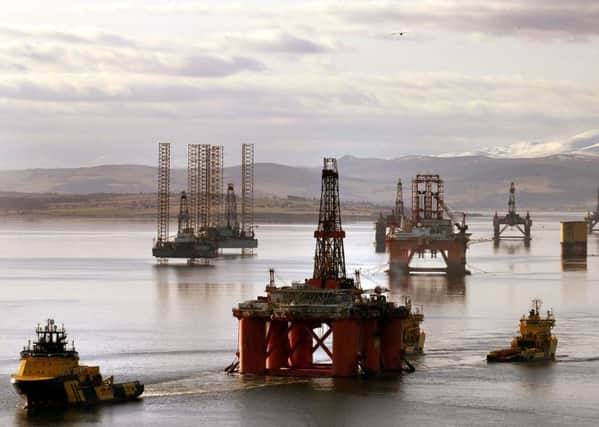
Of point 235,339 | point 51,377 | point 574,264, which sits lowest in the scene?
point 235,339

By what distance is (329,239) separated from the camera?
2071 inches

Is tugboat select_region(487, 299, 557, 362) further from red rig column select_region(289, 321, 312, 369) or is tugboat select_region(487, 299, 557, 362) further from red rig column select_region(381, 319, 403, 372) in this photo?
red rig column select_region(289, 321, 312, 369)

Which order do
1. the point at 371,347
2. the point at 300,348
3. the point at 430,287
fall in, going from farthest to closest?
the point at 430,287, the point at 300,348, the point at 371,347

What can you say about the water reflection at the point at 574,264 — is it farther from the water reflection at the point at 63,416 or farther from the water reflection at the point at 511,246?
the water reflection at the point at 63,416

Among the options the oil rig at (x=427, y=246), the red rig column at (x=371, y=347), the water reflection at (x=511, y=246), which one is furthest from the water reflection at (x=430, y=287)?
the water reflection at (x=511, y=246)

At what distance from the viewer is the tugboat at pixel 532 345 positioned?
5579 centimetres

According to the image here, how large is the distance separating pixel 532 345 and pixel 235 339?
36.6 feet

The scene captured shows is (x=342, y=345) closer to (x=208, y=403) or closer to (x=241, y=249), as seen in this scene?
(x=208, y=403)

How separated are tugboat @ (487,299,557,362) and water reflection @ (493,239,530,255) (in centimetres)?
9279

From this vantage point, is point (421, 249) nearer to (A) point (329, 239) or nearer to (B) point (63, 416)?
(A) point (329, 239)

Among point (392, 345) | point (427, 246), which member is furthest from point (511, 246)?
point (392, 345)

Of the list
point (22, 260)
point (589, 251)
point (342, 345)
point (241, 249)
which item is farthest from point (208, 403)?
point (589, 251)

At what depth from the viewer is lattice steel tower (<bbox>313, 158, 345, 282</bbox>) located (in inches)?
2048

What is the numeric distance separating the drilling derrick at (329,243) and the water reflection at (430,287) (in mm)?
30220
